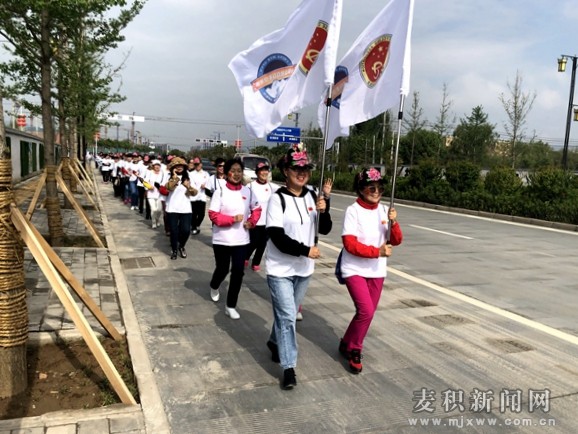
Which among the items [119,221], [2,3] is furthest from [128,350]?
[119,221]

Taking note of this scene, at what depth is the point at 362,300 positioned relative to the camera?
394cm

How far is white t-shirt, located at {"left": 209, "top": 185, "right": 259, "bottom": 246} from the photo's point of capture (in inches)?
218

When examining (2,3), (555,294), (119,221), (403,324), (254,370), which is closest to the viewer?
(254,370)

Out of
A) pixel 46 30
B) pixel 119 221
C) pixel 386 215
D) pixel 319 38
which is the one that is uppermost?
pixel 46 30

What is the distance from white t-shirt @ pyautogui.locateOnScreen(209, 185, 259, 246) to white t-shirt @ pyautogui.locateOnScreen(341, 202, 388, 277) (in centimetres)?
180

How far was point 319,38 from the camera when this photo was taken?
450 cm

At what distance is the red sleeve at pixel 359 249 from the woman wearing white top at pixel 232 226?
179 cm

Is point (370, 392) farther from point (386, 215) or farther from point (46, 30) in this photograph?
point (46, 30)

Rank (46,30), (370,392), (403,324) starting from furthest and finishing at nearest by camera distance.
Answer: (46,30) → (403,324) → (370,392)

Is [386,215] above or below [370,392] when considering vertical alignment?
above

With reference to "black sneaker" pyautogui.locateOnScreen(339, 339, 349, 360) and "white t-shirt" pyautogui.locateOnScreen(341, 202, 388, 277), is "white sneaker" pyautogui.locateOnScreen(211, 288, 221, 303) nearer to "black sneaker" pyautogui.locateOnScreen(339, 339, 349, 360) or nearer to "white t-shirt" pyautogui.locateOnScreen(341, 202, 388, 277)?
"black sneaker" pyautogui.locateOnScreen(339, 339, 349, 360)

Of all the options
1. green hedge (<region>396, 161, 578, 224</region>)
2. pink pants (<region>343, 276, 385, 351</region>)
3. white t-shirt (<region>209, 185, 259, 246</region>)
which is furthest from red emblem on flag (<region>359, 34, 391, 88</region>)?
green hedge (<region>396, 161, 578, 224</region>)

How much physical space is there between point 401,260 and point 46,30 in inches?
303

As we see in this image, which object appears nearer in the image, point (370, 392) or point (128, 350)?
point (370, 392)
